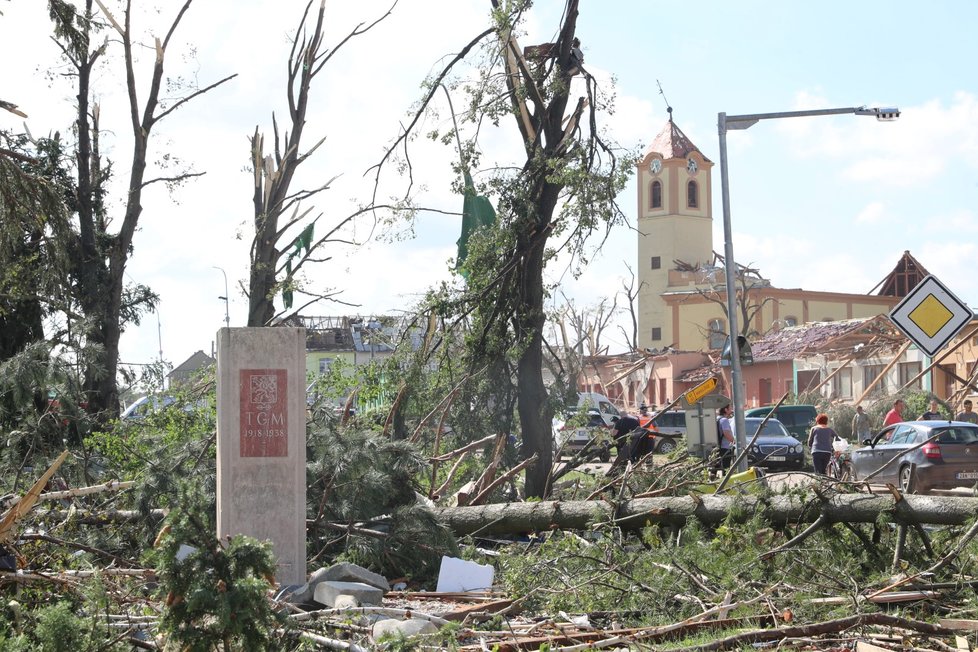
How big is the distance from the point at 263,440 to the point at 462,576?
2.07m

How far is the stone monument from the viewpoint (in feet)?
31.6

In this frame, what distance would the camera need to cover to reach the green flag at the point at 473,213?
16016 millimetres

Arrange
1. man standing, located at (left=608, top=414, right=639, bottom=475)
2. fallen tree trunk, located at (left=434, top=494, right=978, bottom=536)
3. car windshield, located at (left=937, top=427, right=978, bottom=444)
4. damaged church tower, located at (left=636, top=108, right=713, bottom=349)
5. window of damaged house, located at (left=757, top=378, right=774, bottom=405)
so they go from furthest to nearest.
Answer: damaged church tower, located at (left=636, top=108, right=713, bottom=349) < window of damaged house, located at (left=757, top=378, right=774, bottom=405) < car windshield, located at (left=937, top=427, right=978, bottom=444) < man standing, located at (left=608, top=414, right=639, bottom=475) < fallen tree trunk, located at (left=434, top=494, right=978, bottom=536)

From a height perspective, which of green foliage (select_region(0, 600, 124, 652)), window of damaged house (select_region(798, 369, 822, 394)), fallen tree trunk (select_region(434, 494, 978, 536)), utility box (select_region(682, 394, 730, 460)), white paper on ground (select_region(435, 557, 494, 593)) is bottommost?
white paper on ground (select_region(435, 557, 494, 593))

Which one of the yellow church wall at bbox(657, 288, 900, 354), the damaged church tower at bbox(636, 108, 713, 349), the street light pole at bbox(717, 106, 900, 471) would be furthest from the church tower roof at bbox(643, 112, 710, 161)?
the street light pole at bbox(717, 106, 900, 471)

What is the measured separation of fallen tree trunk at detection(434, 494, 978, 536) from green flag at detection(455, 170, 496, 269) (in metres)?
5.11

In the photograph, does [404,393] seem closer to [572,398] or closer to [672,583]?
[572,398]

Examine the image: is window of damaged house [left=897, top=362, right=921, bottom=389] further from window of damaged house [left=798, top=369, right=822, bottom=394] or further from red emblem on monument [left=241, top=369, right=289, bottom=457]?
red emblem on monument [left=241, top=369, right=289, bottom=457]

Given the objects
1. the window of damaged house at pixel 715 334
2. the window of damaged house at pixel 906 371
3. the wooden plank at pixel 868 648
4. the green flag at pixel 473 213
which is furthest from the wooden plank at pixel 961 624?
the window of damaged house at pixel 715 334

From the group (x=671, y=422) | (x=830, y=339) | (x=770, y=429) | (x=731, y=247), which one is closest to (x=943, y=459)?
(x=731, y=247)

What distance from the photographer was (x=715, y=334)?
6919 centimetres

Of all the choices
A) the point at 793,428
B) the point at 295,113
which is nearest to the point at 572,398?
the point at 295,113

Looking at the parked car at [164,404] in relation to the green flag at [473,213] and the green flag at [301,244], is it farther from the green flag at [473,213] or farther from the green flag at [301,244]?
the green flag at [301,244]

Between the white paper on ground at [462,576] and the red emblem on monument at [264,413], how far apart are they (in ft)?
5.59
